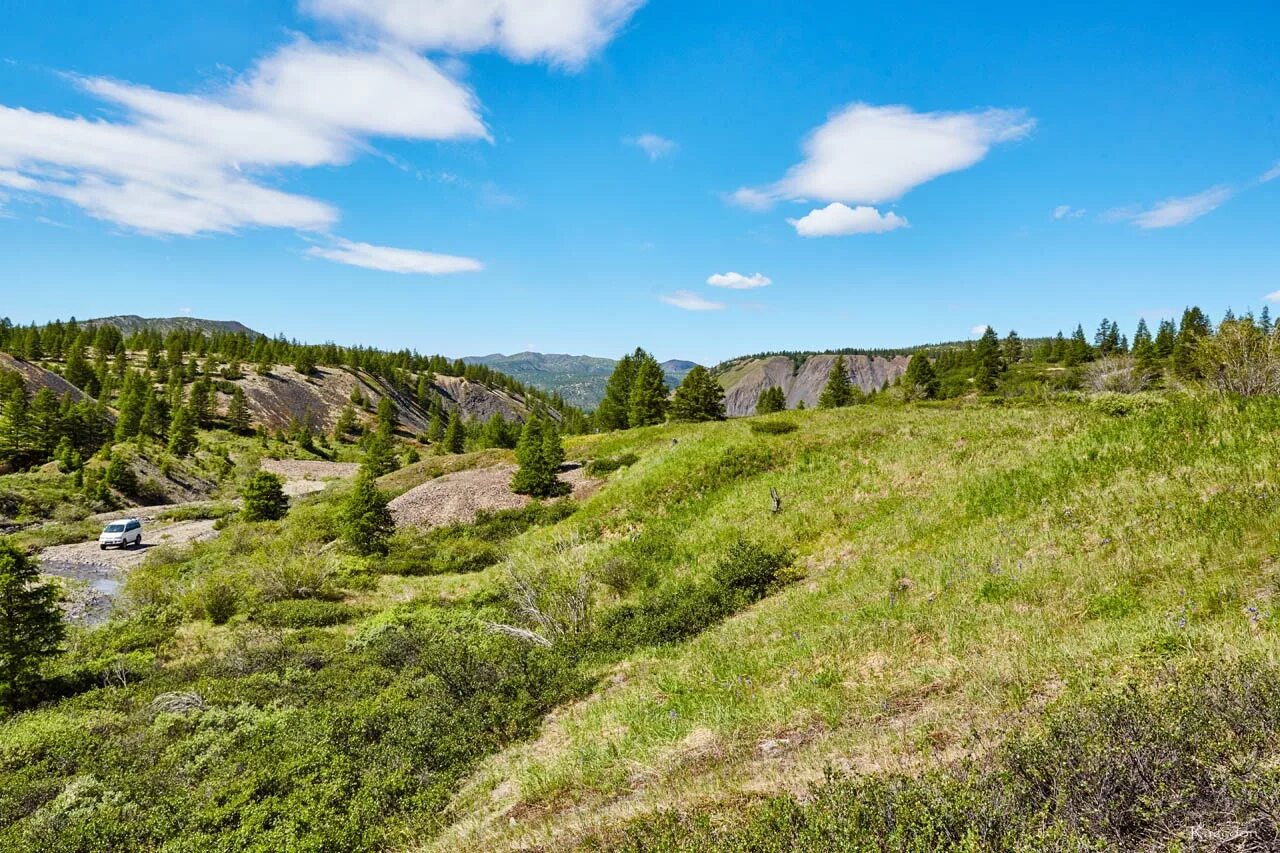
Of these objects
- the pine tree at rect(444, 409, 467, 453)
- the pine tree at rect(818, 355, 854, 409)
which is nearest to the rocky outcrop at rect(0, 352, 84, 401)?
the pine tree at rect(444, 409, 467, 453)

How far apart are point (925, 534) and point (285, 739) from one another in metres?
13.2

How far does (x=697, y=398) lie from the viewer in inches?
2506

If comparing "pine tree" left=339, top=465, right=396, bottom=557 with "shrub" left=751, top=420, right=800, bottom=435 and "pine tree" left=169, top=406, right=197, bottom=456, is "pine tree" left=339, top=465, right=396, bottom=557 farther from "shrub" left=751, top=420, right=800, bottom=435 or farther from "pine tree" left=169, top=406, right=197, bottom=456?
"pine tree" left=169, top=406, right=197, bottom=456

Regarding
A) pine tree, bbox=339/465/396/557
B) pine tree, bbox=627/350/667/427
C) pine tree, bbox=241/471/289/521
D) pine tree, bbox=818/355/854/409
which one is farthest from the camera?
pine tree, bbox=818/355/854/409

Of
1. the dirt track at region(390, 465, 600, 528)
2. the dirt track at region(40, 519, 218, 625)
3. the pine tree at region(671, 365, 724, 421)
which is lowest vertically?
the dirt track at region(40, 519, 218, 625)

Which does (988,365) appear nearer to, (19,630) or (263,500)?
(263,500)

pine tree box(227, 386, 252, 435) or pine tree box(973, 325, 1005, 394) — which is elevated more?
pine tree box(973, 325, 1005, 394)

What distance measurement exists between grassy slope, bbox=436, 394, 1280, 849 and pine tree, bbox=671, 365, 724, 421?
155ft

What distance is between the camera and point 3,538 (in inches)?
499

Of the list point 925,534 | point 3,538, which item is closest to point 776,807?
point 925,534

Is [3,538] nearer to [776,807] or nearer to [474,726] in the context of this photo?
[474,726]

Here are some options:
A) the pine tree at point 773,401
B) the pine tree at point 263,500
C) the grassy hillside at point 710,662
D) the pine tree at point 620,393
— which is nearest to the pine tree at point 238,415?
the pine tree at point 620,393

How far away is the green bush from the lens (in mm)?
17641

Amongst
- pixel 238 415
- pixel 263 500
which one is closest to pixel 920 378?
pixel 263 500
